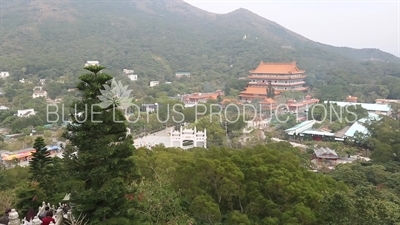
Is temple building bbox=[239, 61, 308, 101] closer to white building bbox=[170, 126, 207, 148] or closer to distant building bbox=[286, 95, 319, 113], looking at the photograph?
distant building bbox=[286, 95, 319, 113]

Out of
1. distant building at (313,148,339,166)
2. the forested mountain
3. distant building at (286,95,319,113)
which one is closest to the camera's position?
distant building at (313,148,339,166)

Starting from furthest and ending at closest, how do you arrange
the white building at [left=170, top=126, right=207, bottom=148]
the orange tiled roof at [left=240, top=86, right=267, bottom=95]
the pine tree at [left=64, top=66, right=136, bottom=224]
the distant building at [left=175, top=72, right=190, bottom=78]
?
1. the distant building at [left=175, top=72, right=190, bottom=78]
2. the orange tiled roof at [left=240, top=86, right=267, bottom=95]
3. the white building at [left=170, top=126, right=207, bottom=148]
4. the pine tree at [left=64, top=66, right=136, bottom=224]

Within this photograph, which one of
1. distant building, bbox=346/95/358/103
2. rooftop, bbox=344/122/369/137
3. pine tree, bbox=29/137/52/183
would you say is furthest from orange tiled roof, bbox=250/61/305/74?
pine tree, bbox=29/137/52/183

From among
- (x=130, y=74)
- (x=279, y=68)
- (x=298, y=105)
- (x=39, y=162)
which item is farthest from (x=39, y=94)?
(x=39, y=162)

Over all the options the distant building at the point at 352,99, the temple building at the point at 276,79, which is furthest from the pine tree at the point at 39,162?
the distant building at the point at 352,99

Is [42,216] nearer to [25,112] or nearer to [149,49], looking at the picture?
[25,112]

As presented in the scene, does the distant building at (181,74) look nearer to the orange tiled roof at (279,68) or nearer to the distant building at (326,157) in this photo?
the orange tiled roof at (279,68)

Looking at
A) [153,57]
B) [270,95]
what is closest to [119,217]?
[270,95]
